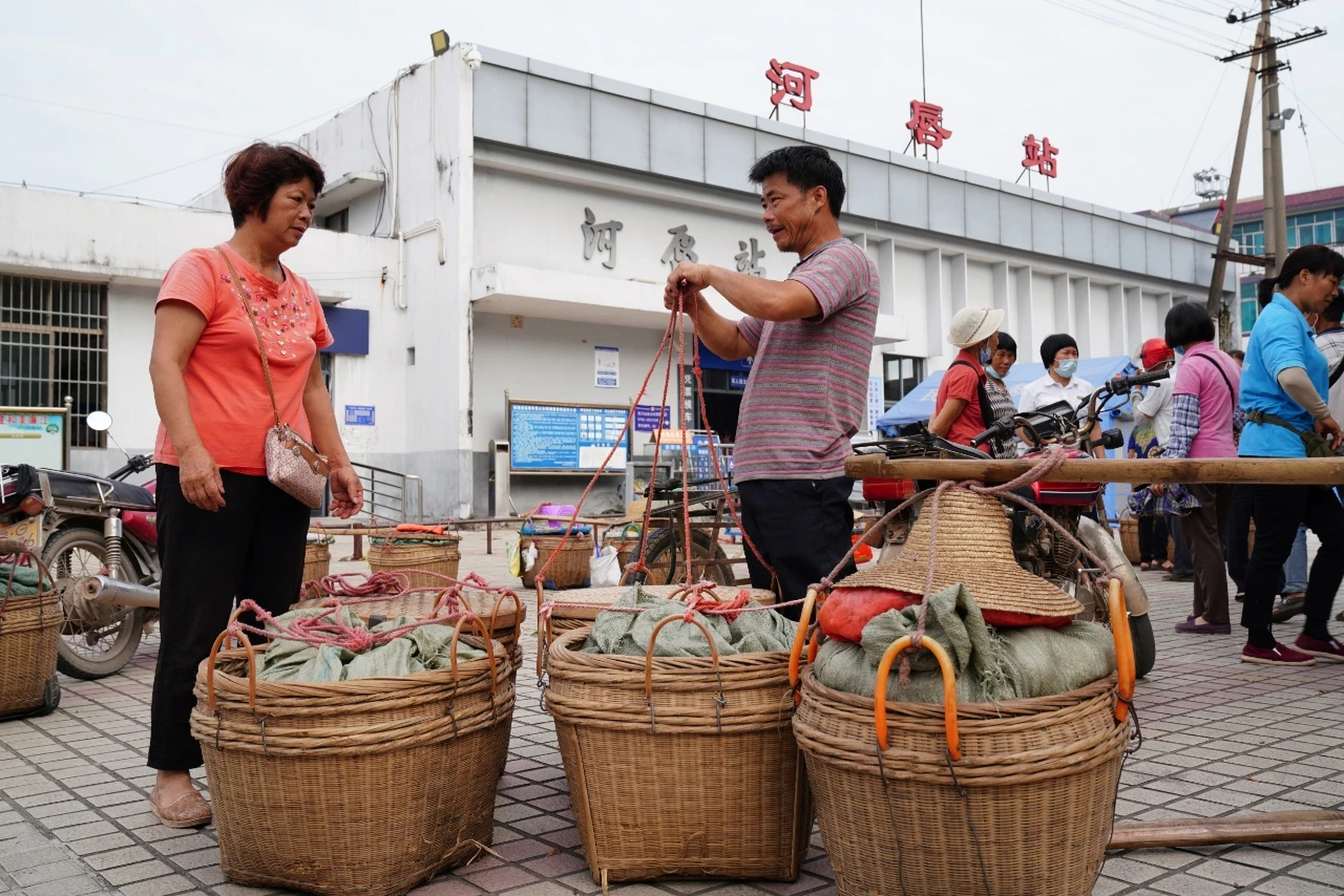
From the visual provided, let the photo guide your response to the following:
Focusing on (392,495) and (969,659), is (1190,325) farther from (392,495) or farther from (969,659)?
(392,495)

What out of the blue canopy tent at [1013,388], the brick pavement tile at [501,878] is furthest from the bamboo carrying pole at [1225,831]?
the blue canopy tent at [1013,388]

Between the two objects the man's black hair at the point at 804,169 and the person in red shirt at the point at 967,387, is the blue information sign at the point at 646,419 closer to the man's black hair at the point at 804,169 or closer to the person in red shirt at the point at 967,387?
the person in red shirt at the point at 967,387

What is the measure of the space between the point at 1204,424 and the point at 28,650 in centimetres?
597

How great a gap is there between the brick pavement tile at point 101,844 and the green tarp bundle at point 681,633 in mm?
1384

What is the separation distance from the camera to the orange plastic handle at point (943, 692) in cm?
185

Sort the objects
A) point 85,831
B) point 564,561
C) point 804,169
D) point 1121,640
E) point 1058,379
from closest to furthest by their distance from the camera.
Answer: point 1121,640 < point 85,831 < point 804,169 < point 1058,379 < point 564,561

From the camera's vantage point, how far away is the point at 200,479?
2.95 metres

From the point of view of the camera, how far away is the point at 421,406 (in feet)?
58.2

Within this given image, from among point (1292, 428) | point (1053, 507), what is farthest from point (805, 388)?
point (1292, 428)

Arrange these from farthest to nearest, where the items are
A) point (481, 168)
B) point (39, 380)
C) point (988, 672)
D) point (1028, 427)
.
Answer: point (481, 168) < point (39, 380) < point (1028, 427) < point (988, 672)

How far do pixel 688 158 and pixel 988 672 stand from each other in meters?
18.1

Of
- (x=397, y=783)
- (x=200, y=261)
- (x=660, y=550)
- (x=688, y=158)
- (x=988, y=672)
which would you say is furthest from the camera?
(x=688, y=158)

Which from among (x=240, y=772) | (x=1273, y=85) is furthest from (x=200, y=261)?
(x=1273, y=85)

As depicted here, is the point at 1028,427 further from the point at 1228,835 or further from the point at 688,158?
the point at 688,158
